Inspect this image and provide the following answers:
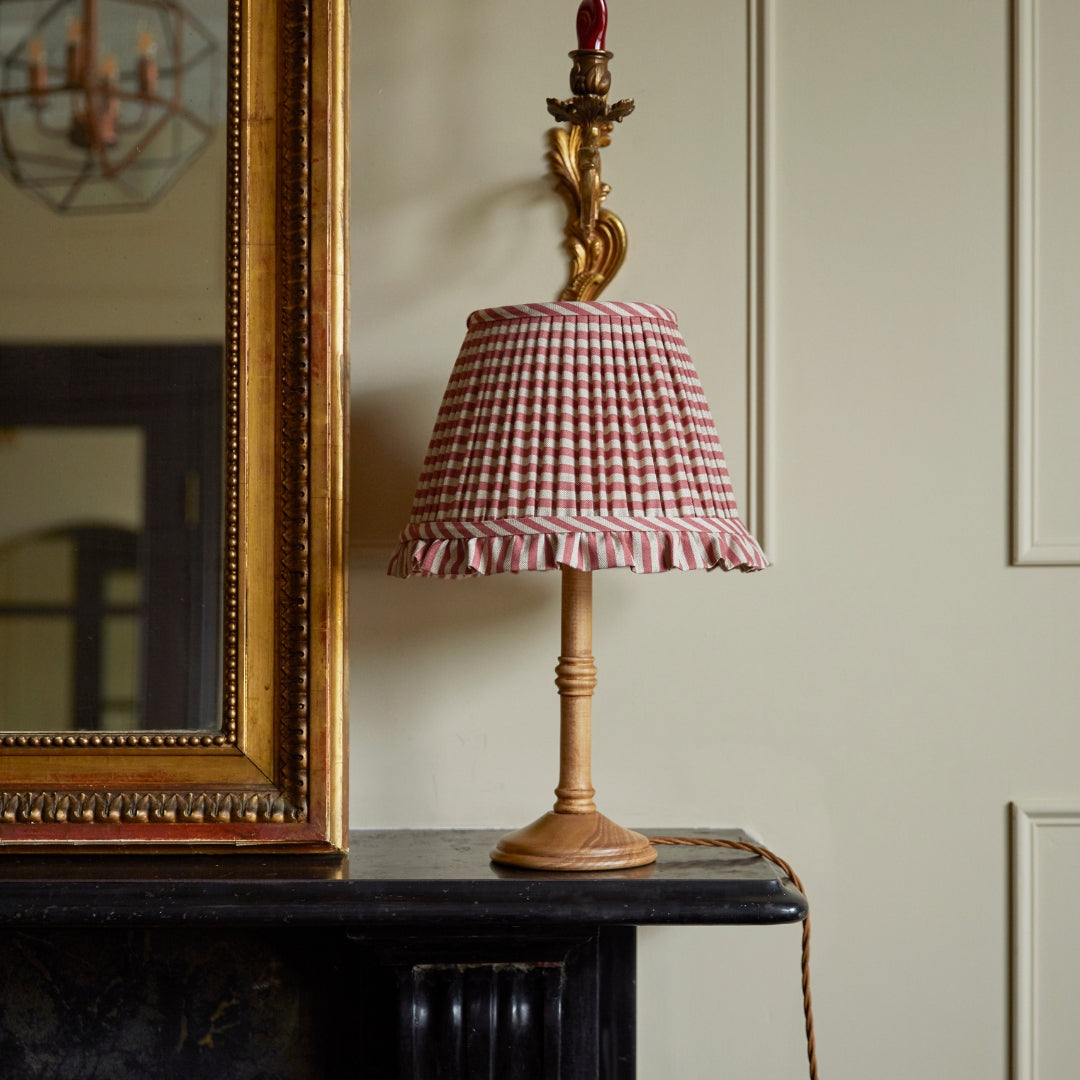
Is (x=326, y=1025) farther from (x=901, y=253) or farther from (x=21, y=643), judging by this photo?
(x=901, y=253)

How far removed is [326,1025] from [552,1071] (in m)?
0.23

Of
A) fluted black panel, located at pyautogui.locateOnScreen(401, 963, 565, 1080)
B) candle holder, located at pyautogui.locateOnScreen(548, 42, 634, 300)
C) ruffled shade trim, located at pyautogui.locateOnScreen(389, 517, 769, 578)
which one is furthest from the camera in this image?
candle holder, located at pyautogui.locateOnScreen(548, 42, 634, 300)

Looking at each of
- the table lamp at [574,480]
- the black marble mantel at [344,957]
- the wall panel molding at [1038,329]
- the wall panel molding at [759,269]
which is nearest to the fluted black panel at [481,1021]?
the black marble mantel at [344,957]

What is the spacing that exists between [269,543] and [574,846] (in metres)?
0.38

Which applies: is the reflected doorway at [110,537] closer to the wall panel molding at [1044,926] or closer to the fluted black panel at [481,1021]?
the fluted black panel at [481,1021]


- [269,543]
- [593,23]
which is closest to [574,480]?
[269,543]

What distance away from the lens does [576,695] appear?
0.99 meters

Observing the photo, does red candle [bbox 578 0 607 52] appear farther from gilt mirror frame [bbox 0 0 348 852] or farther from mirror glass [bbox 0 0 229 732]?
mirror glass [bbox 0 0 229 732]

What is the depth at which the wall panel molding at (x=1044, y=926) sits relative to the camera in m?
1.15

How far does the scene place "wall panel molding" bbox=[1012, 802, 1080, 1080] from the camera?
1.15 meters

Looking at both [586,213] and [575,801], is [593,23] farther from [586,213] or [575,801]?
[575,801]

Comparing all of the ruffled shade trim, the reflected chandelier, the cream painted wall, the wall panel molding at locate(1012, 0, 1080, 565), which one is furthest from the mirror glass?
the wall panel molding at locate(1012, 0, 1080, 565)

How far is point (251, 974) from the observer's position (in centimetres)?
108

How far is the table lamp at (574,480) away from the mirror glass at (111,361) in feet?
0.76
